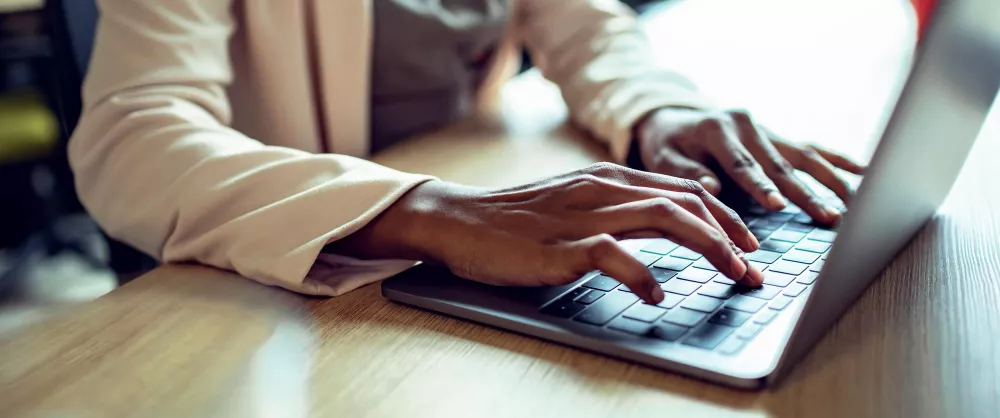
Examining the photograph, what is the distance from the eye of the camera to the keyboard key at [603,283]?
1.64 ft

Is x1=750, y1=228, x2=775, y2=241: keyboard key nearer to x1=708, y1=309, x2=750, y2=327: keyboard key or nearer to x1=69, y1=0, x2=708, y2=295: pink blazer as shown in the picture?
x1=708, y1=309, x2=750, y2=327: keyboard key

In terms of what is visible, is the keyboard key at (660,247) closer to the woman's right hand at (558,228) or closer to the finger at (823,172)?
the woman's right hand at (558,228)

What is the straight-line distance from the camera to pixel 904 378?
406mm

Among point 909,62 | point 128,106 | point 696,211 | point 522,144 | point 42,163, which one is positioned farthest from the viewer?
point 42,163

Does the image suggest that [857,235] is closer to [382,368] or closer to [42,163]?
[382,368]

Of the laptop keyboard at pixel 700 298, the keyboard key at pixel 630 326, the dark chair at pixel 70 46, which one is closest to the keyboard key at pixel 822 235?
the laptop keyboard at pixel 700 298

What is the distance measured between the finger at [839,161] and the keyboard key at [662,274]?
0.27 metres

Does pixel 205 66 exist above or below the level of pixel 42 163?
above

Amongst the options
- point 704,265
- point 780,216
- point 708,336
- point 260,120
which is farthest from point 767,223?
point 260,120

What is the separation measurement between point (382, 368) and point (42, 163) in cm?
174

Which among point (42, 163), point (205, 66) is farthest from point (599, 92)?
point (42, 163)

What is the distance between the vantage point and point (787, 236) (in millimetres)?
588

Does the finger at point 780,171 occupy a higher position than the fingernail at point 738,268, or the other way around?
the fingernail at point 738,268

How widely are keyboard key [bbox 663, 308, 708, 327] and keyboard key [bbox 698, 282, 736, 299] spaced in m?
0.03
